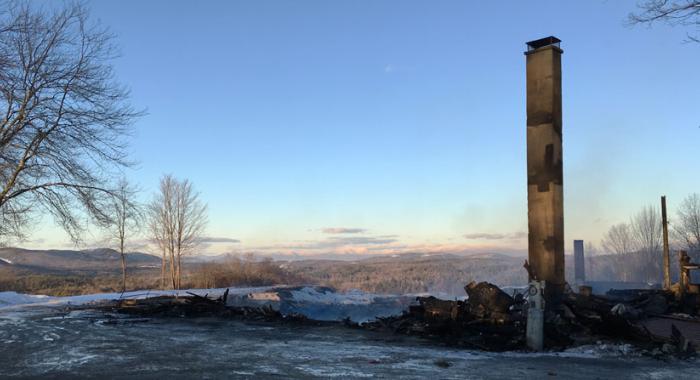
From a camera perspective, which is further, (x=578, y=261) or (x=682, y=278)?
(x=578, y=261)

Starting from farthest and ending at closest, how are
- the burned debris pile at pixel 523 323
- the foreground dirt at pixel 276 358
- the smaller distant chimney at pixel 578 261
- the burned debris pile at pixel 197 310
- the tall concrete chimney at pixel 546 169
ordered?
1. the smaller distant chimney at pixel 578 261
2. the burned debris pile at pixel 197 310
3. the tall concrete chimney at pixel 546 169
4. the burned debris pile at pixel 523 323
5. the foreground dirt at pixel 276 358

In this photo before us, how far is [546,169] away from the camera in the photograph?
16.0m

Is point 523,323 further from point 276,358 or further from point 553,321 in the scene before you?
point 276,358

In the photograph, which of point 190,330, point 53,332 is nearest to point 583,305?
point 190,330

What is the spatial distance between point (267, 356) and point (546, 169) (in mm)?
10201

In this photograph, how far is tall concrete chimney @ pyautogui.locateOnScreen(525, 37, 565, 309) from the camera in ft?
51.5

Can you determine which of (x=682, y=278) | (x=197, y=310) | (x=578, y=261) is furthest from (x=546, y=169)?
(x=578, y=261)

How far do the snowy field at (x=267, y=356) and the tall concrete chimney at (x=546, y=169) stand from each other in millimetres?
Result: 4725

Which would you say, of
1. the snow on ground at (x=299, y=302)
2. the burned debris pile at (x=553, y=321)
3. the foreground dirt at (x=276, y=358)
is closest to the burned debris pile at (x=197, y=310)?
the burned debris pile at (x=553, y=321)

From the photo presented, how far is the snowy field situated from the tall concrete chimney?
4725 mm

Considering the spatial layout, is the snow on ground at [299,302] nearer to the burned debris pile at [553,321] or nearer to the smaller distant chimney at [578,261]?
the burned debris pile at [553,321]

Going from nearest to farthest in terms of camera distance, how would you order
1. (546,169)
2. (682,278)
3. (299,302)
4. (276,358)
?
(276,358) < (546,169) < (682,278) < (299,302)

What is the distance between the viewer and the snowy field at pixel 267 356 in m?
8.89

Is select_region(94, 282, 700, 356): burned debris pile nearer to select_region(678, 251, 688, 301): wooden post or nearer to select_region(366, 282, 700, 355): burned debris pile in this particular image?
select_region(366, 282, 700, 355): burned debris pile
